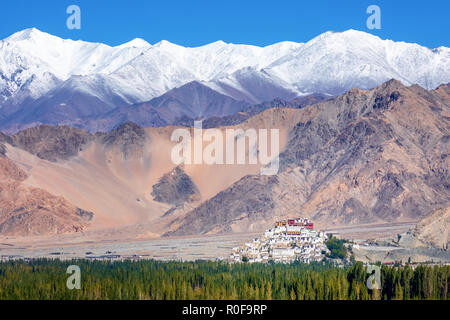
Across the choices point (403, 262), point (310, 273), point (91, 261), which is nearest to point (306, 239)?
point (403, 262)

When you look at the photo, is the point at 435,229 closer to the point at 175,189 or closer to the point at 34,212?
the point at 34,212

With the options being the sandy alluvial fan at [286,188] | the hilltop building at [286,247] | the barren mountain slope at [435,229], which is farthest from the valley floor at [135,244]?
the barren mountain slope at [435,229]

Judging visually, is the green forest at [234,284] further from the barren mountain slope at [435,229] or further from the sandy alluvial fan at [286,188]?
the sandy alluvial fan at [286,188]

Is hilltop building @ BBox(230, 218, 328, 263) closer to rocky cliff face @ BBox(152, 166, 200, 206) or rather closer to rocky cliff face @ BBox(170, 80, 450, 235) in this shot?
rocky cliff face @ BBox(170, 80, 450, 235)

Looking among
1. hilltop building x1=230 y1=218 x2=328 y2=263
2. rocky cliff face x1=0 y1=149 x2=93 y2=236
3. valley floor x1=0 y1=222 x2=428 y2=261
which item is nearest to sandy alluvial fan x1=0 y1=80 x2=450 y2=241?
rocky cliff face x1=0 y1=149 x2=93 y2=236
